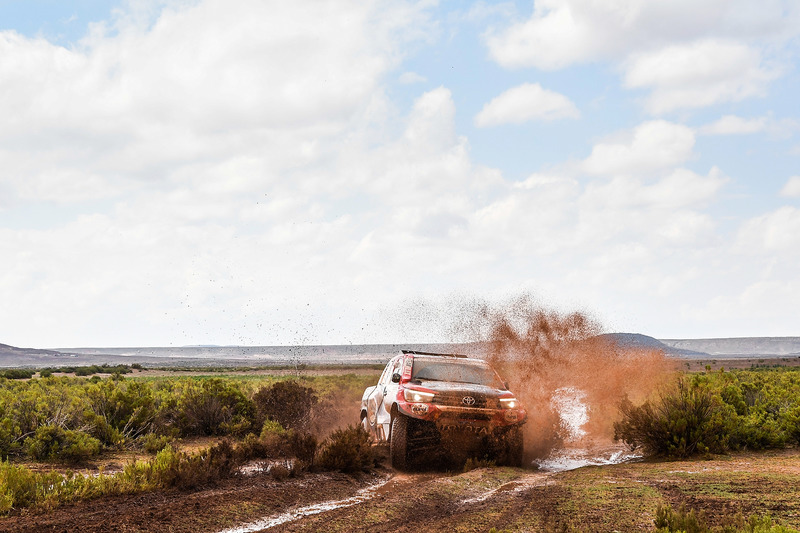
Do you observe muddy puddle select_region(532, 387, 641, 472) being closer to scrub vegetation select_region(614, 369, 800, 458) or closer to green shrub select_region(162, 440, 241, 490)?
scrub vegetation select_region(614, 369, 800, 458)

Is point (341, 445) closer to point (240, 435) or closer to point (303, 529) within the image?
point (303, 529)

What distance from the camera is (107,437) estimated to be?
14148 millimetres

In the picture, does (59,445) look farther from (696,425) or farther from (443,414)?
(696,425)

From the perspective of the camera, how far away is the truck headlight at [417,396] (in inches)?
426

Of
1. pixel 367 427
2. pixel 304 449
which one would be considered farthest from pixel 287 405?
pixel 304 449

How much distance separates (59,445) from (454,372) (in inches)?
300

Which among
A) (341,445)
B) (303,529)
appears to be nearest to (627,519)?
(303,529)

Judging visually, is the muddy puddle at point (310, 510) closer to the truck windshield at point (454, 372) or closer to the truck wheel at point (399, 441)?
the truck wheel at point (399, 441)

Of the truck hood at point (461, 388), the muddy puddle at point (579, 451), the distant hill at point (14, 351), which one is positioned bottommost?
the muddy puddle at point (579, 451)

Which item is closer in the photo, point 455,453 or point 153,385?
point 455,453

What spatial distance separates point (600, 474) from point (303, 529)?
5.51 meters

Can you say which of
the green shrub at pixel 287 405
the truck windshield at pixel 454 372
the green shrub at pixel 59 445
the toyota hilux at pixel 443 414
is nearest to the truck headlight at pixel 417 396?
the toyota hilux at pixel 443 414

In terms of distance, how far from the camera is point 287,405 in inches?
707

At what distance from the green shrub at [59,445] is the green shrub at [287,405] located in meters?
5.57
